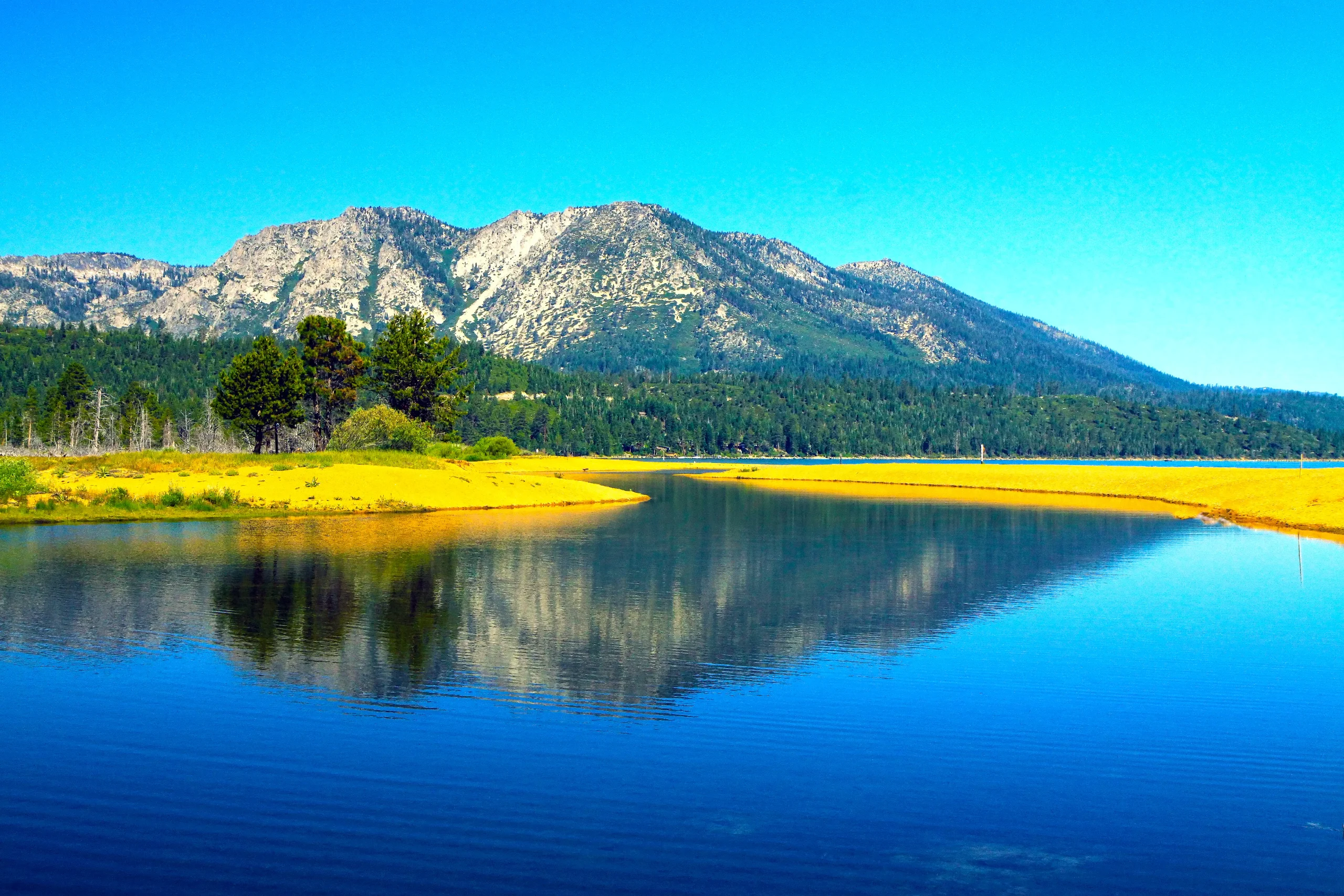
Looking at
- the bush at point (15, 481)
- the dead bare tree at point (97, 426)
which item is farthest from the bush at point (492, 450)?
the bush at point (15, 481)

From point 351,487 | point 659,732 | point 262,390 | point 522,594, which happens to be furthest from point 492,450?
point 659,732

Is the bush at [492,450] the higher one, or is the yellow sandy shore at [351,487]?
the bush at [492,450]

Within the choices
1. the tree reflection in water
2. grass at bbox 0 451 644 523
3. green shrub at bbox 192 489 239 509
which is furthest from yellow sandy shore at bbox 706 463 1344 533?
green shrub at bbox 192 489 239 509

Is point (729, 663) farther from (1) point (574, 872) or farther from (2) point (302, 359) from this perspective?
(2) point (302, 359)

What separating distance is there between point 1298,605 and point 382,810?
1400 inches

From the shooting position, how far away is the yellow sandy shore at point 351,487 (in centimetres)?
7269

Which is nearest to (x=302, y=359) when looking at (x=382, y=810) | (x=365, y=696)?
(x=365, y=696)

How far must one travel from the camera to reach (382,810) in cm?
1609

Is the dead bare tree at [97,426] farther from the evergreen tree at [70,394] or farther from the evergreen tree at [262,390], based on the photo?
the evergreen tree at [262,390]

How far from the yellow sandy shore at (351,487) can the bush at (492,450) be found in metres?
80.9

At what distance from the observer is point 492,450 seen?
181 m

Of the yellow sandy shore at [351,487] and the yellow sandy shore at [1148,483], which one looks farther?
the yellow sandy shore at [1148,483]

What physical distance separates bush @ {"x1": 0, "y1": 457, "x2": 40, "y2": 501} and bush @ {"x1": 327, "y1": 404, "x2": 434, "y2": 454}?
1604 inches

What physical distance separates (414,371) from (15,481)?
201 ft
